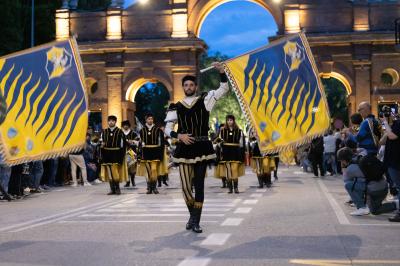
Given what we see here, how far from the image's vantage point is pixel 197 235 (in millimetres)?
10391

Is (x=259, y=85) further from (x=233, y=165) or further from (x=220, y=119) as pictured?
(x=220, y=119)

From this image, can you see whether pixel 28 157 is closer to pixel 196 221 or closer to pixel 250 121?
pixel 196 221

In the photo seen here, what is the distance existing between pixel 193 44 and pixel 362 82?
35.0ft

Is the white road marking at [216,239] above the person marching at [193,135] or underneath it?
underneath

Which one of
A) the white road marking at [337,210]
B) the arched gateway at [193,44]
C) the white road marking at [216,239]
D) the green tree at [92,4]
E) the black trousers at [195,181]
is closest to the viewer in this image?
the white road marking at [216,239]

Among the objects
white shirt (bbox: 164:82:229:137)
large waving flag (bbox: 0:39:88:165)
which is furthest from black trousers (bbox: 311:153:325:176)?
large waving flag (bbox: 0:39:88:165)

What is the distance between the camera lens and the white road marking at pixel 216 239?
373 inches

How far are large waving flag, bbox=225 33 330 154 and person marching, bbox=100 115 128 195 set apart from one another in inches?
325

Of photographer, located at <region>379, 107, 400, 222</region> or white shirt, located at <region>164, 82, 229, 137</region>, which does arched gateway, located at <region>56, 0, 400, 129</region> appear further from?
white shirt, located at <region>164, 82, 229, 137</region>

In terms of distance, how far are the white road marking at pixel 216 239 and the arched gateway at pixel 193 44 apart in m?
36.8

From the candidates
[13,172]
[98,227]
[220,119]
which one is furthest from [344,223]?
[220,119]

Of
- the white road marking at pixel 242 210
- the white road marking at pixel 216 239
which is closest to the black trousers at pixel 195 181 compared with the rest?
the white road marking at pixel 216 239

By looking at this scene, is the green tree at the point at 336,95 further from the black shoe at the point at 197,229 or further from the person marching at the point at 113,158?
the black shoe at the point at 197,229

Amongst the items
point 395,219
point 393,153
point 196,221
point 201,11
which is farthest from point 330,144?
point 196,221
